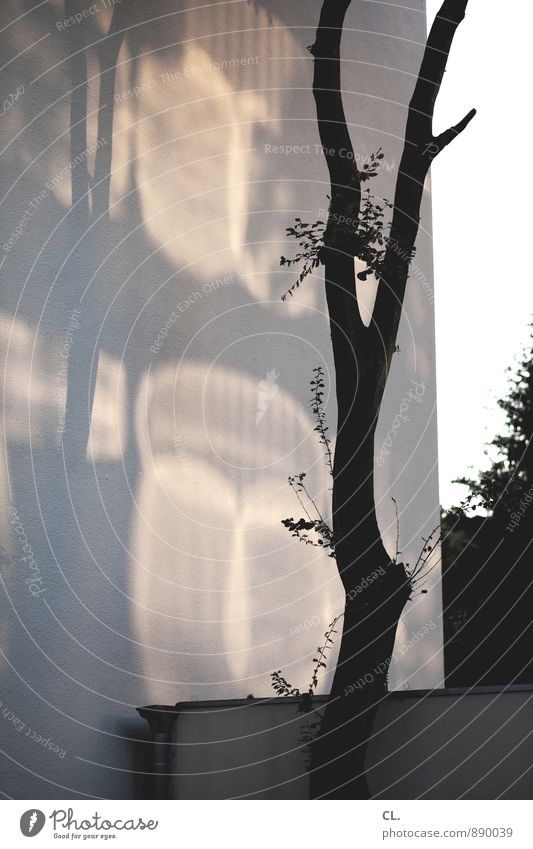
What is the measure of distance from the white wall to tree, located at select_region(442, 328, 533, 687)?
570cm

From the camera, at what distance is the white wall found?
4.46 meters

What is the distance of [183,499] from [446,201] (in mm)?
3700

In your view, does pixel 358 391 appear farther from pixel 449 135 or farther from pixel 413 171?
pixel 449 135

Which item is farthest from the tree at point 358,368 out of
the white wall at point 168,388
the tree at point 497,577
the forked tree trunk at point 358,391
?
the tree at point 497,577

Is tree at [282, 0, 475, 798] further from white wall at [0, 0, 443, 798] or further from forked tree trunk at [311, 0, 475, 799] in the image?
white wall at [0, 0, 443, 798]

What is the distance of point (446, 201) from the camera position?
7.61 meters

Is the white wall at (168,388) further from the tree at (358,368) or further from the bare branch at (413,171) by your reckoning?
the bare branch at (413,171)

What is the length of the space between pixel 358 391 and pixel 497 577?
9415mm

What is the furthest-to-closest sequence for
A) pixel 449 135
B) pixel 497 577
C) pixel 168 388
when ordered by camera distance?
1. pixel 497 577
2. pixel 168 388
3. pixel 449 135

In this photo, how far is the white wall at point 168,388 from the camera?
446cm

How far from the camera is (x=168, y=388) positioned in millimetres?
5164

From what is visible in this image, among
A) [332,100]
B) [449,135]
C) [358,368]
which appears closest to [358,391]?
[358,368]

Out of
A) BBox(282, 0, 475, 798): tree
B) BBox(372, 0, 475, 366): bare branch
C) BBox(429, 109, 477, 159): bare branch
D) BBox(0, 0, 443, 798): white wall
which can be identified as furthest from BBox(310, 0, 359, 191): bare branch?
BBox(0, 0, 443, 798): white wall
